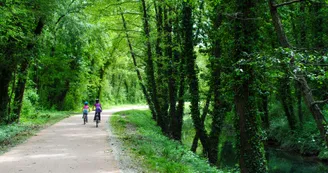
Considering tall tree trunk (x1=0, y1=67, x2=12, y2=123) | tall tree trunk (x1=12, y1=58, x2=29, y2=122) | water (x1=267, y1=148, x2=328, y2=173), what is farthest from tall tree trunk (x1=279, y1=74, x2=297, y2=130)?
tall tree trunk (x1=0, y1=67, x2=12, y2=123)

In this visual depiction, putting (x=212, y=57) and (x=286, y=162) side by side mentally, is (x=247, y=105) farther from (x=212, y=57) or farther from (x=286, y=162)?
(x=286, y=162)

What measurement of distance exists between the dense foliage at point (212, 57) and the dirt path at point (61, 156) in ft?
14.4

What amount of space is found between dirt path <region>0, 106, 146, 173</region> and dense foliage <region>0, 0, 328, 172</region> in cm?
440

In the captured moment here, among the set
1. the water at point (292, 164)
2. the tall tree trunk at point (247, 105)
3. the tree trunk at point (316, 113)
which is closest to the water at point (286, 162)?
the water at point (292, 164)

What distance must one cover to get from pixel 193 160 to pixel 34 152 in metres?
5.74

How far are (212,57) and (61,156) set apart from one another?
20.8 feet

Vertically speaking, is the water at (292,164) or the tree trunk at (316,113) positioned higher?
the tree trunk at (316,113)

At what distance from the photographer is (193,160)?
12.0 m

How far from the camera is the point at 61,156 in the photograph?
10.7m

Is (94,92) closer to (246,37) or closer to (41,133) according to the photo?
(41,133)

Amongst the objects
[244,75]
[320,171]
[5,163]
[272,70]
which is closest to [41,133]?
[5,163]

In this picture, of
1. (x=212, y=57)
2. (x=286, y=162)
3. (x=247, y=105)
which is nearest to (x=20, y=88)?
(x=212, y=57)

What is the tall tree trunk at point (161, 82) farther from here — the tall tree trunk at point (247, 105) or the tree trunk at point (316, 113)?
the tree trunk at point (316, 113)

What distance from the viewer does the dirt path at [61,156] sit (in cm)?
906
